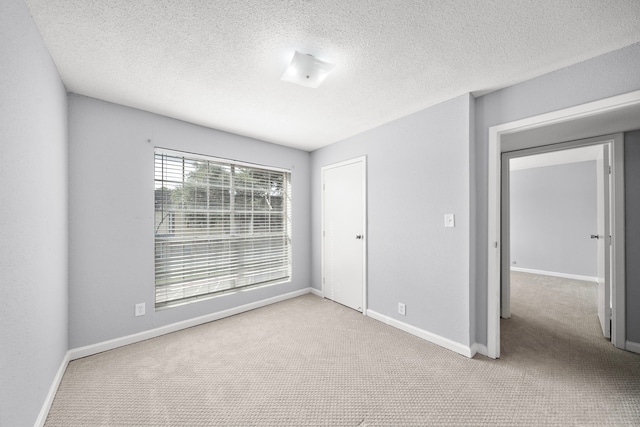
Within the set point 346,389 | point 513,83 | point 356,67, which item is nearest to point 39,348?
point 346,389

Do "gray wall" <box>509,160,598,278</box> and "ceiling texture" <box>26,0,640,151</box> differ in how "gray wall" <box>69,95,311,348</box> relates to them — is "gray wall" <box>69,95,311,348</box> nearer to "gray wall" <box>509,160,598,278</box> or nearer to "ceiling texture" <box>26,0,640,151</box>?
"ceiling texture" <box>26,0,640,151</box>

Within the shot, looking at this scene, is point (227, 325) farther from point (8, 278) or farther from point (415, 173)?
point (415, 173)

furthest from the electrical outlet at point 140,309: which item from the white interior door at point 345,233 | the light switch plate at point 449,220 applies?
the light switch plate at point 449,220

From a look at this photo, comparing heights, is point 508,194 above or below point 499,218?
above

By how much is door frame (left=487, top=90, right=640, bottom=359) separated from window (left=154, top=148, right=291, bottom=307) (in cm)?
268

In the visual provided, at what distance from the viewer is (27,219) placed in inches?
54.7

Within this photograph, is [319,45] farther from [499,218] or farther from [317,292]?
[317,292]

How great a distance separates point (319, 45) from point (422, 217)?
6.13ft

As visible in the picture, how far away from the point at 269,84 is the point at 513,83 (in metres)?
2.08

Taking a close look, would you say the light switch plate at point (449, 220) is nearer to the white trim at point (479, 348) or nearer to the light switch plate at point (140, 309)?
the white trim at point (479, 348)

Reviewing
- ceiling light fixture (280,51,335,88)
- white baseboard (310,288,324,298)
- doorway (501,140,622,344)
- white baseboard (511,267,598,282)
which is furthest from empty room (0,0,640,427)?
doorway (501,140,622,344)

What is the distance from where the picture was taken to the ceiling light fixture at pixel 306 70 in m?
1.74

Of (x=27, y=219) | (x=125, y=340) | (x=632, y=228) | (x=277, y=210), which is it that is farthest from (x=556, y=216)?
(x=27, y=219)

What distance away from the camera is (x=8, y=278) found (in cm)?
118
